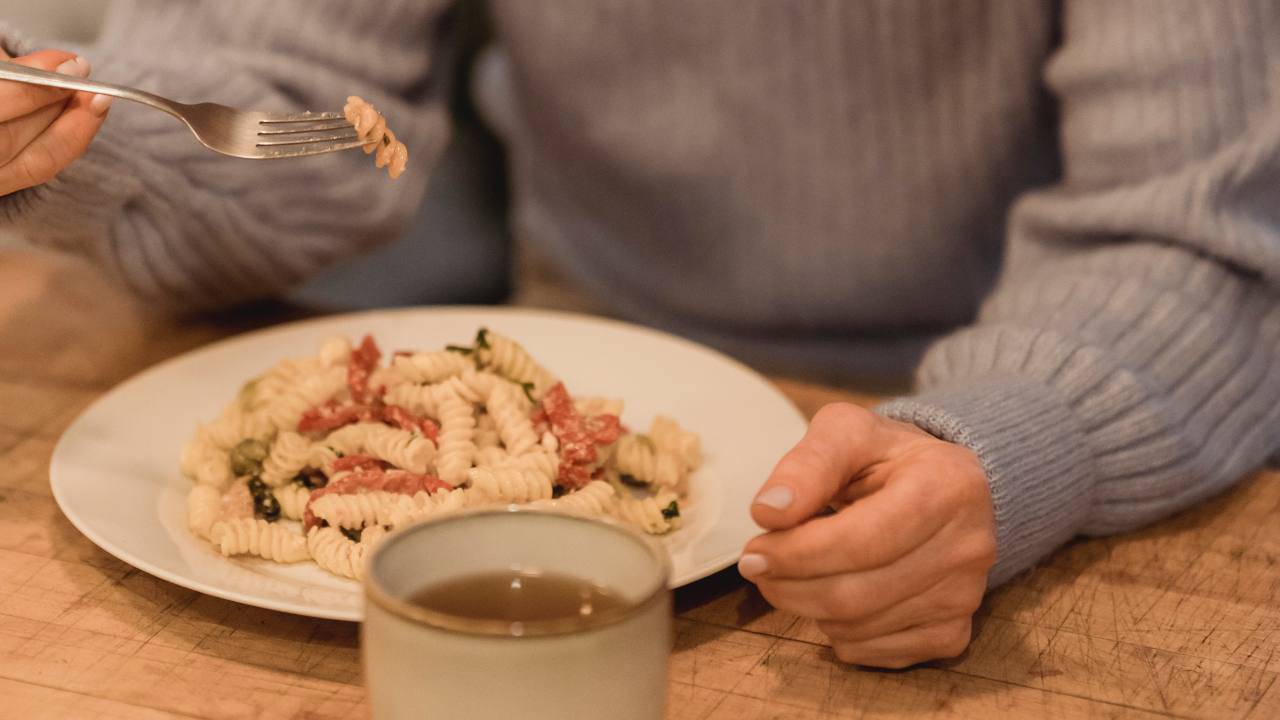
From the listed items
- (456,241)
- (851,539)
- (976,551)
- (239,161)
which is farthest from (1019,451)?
(456,241)

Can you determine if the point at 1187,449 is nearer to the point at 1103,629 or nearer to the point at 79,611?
the point at 1103,629

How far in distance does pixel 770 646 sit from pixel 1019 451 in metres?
0.25

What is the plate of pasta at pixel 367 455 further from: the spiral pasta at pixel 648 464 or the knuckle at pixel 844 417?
the knuckle at pixel 844 417

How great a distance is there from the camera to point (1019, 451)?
2.99 ft

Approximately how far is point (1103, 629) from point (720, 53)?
3.21ft

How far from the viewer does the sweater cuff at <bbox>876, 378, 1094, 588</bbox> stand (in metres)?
0.89

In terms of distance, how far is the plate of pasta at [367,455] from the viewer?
0.88 metres

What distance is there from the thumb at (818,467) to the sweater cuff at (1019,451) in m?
0.11

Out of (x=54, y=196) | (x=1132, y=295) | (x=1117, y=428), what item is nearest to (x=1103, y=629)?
(x=1117, y=428)

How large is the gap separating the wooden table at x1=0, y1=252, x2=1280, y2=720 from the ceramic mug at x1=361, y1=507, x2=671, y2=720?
187 millimetres

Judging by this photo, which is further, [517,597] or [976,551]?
[976,551]

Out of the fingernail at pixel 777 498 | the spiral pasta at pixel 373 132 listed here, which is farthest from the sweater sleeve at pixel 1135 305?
the spiral pasta at pixel 373 132

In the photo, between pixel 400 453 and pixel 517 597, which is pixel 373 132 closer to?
pixel 400 453

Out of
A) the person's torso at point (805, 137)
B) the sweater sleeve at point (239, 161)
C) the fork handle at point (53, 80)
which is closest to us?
the fork handle at point (53, 80)
